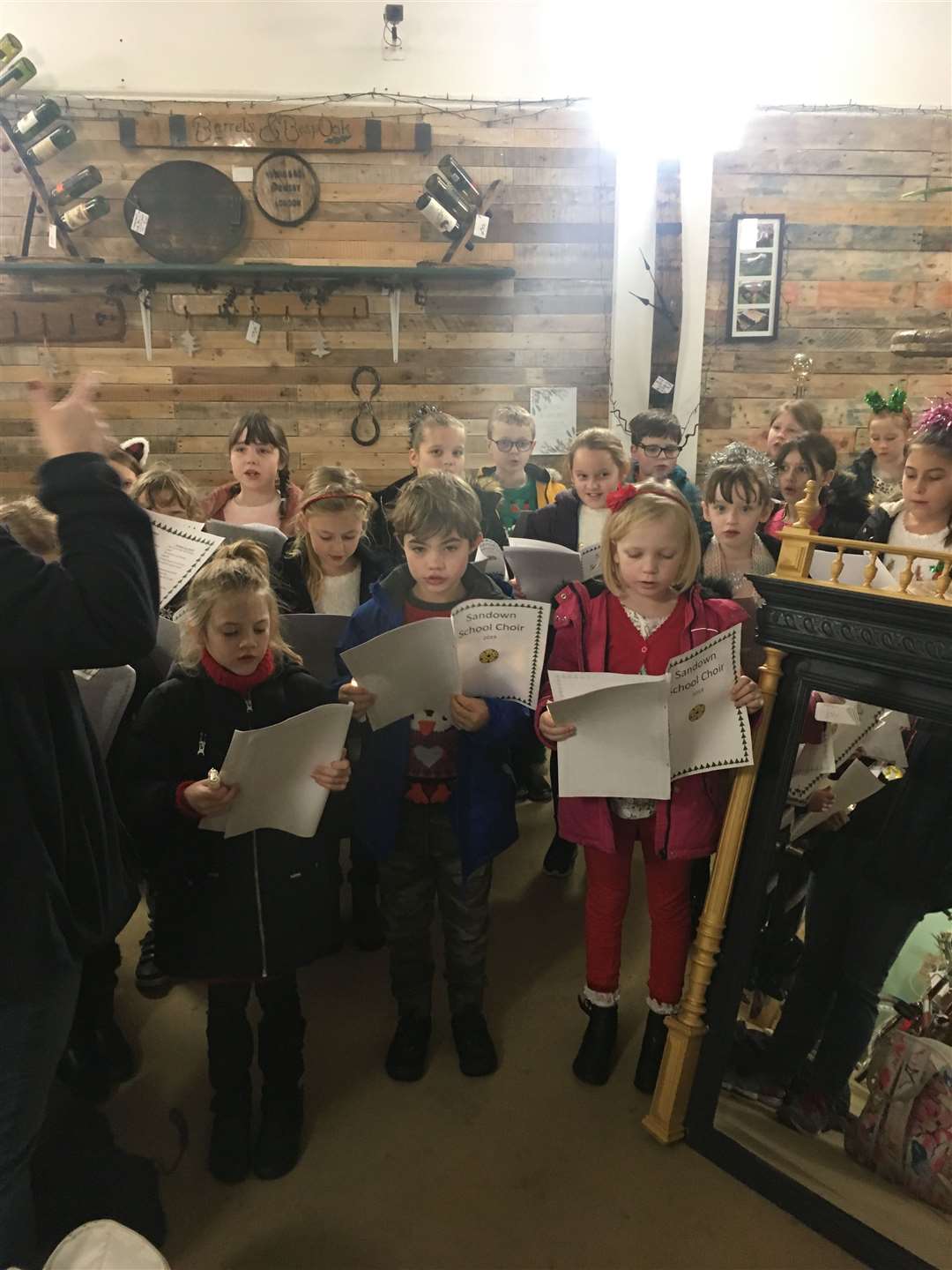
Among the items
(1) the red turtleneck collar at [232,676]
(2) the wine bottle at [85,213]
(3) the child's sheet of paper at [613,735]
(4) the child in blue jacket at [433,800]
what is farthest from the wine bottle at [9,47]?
(3) the child's sheet of paper at [613,735]

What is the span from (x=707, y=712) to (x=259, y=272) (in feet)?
11.0

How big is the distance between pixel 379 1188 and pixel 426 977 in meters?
0.38

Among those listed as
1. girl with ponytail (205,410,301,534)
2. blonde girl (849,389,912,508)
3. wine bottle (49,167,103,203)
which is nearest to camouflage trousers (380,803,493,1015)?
girl with ponytail (205,410,301,534)

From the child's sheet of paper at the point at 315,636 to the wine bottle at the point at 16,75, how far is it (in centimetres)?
337

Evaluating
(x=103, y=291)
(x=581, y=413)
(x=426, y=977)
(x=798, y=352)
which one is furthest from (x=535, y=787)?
(x=103, y=291)

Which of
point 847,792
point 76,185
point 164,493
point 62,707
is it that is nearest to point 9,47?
point 76,185

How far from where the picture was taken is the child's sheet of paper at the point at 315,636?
1812 millimetres

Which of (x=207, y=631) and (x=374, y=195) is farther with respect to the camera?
(x=374, y=195)

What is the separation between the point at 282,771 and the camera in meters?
1.34

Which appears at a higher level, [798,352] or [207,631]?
[798,352]

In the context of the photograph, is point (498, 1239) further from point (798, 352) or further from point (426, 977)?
point (798, 352)

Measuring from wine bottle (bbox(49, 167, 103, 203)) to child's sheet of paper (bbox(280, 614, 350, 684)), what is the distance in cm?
311

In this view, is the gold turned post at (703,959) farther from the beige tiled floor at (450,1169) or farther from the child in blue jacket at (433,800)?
the child in blue jacket at (433,800)

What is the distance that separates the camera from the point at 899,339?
89.9 inches
